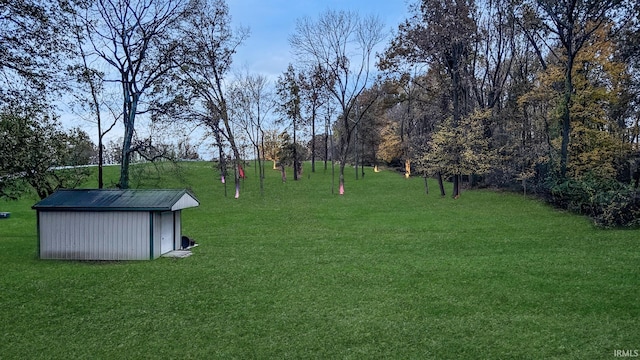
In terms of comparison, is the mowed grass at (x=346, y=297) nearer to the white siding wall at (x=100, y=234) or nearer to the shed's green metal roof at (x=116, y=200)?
the white siding wall at (x=100, y=234)

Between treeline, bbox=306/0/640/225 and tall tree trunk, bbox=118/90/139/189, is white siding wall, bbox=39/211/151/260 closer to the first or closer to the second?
tall tree trunk, bbox=118/90/139/189

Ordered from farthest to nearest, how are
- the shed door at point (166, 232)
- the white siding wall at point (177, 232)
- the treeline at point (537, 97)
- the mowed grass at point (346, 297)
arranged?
1. the treeline at point (537, 97)
2. the white siding wall at point (177, 232)
3. the shed door at point (166, 232)
4. the mowed grass at point (346, 297)

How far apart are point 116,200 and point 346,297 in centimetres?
842

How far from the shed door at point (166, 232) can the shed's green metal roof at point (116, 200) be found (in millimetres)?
639

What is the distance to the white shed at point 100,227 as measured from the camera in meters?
12.9

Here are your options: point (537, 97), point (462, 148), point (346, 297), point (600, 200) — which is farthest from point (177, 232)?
point (537, 97)

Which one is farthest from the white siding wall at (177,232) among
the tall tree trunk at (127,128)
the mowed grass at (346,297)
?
the tall tree trunk at (127,128)

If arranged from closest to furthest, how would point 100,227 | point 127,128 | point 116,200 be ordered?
1. point 100,227
2. point 116,200
3. point 127,128

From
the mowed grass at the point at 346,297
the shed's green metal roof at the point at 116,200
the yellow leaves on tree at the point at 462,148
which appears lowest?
the mowed grass at the point at 346,297

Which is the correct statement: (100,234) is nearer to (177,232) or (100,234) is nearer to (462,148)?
(177,232)

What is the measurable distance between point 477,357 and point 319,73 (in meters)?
34.1

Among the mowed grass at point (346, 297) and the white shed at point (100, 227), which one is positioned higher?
the white shed at point (100, 227)

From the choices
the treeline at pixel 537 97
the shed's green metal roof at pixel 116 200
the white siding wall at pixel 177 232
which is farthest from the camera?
the treeline at pixel 537 97

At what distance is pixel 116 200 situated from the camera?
1332 centimetres
